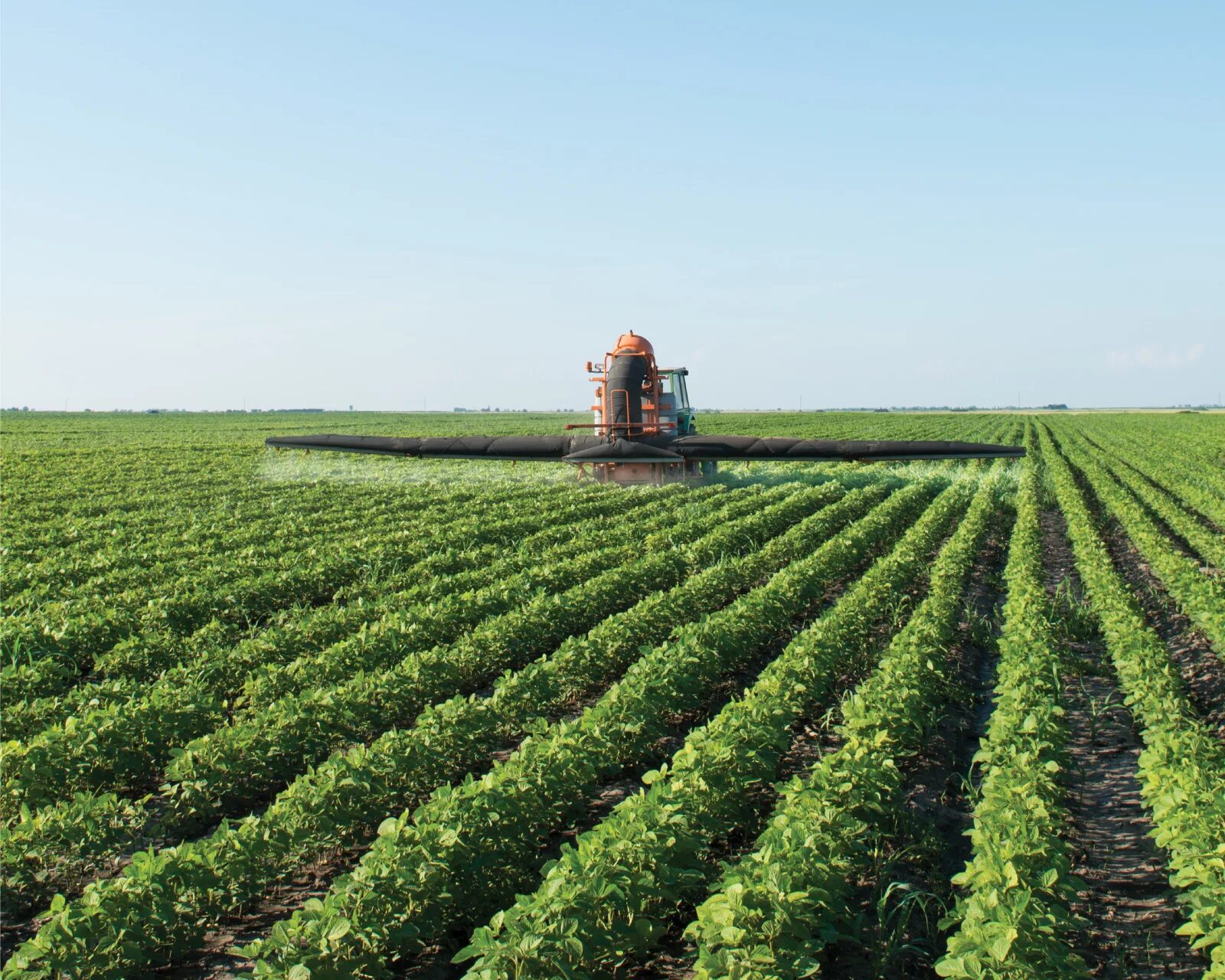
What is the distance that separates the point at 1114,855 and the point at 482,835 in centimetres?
365

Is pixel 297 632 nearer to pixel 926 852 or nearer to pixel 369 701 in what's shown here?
pixel 369 701

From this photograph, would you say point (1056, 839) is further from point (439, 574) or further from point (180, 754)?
point (439, 574)

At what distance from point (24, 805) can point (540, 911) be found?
9.74 ft

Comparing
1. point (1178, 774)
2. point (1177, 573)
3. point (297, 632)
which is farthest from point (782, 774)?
point (1177, 573)

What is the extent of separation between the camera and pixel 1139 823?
529cm

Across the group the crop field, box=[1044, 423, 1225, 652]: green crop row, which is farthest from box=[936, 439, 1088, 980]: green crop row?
box=[1044, 423, 1225, 652]: green crop row

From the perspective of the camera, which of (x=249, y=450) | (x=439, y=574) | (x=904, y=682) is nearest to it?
(x=904, y=682)

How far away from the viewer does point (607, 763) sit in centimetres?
563

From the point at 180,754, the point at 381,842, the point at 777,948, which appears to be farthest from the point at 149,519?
the point at 777,948

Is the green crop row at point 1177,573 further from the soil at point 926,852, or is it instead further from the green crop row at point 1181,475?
the soil at point 926,852

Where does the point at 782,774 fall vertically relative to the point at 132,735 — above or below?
below

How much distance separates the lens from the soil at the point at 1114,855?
160 inches

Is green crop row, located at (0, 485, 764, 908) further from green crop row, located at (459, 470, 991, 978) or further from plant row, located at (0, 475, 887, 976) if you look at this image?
green crop row, located at (459, 470, 991, 978)

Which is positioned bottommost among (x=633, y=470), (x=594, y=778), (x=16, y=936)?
(x=16, y=936)
